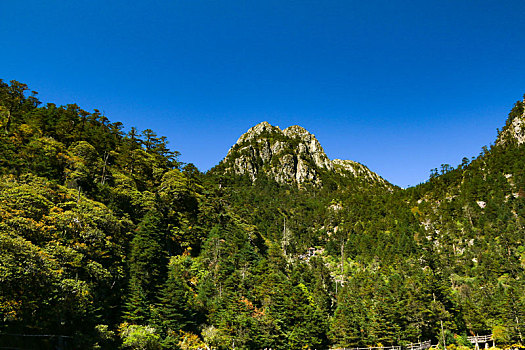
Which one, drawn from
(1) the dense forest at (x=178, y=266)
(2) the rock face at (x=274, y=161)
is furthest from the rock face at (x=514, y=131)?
(2) the rock face at (x=274, y=161)

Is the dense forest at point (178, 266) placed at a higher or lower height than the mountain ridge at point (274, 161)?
lower

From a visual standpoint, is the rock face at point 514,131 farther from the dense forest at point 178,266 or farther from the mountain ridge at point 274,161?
the mountain ridge at point 274,161

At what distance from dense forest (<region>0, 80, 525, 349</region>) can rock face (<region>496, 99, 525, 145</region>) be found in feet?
207

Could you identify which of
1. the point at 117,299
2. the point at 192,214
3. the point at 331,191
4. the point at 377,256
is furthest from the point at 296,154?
the point at 117,299

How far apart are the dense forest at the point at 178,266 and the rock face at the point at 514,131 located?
6306 cm

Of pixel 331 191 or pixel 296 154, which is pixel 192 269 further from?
pixel 296 154

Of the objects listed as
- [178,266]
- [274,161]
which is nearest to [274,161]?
[274,161]

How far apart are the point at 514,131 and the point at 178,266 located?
172991 millimetres

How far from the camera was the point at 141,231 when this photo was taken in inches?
1710

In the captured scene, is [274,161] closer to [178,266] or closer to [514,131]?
[514,131]

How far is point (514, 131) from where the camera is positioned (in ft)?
473

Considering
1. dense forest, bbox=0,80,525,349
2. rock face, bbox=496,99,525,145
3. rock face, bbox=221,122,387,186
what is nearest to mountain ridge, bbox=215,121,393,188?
rock face, bbox=221,122,387,186

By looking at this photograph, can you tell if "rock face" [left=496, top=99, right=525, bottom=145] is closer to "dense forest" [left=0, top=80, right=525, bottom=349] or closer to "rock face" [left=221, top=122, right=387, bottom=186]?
"dense forest" [left=0, top=80, right=525, bottom=349]

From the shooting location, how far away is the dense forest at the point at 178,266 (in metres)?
27.2
